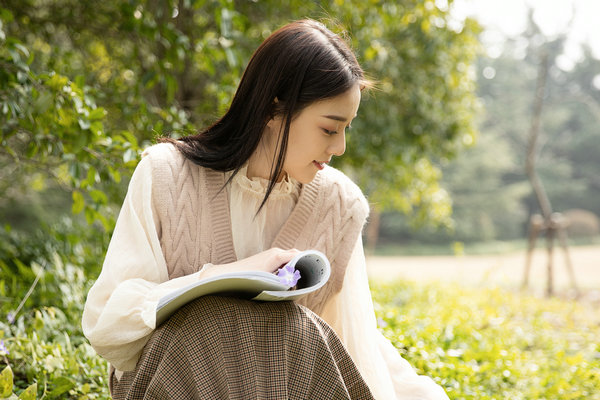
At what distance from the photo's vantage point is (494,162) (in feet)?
86.8

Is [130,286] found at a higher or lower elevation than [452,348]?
higher

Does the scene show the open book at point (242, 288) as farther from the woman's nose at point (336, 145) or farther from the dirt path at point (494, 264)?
the dirt path at point (494, 264)

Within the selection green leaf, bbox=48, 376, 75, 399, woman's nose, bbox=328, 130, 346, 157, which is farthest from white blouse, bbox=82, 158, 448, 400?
green leaf, bbox=48, 376, 75, 399

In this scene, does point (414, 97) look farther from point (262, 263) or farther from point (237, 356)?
point (237, 356)

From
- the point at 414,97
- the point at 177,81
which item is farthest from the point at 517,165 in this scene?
the point at 177,81

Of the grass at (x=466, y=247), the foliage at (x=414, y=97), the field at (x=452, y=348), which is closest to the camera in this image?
the field at (x=452, y=348)

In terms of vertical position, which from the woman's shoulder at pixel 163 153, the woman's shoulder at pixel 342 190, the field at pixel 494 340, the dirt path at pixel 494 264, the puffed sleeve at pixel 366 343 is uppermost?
the woman's shoulder at pixel 163 153

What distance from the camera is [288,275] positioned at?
4.70 feet

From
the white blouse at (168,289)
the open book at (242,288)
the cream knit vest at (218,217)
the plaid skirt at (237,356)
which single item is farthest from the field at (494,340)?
the open book at (242,288)

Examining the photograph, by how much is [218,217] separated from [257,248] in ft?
0.58

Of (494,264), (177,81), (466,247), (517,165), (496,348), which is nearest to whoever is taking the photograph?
(496,348)

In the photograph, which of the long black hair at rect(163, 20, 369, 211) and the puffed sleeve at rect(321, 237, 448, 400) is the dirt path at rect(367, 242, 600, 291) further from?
the long black hair at rect(163, 20, 369, 211)

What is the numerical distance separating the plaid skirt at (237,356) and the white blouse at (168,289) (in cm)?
8

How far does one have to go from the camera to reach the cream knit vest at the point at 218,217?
1.71m
